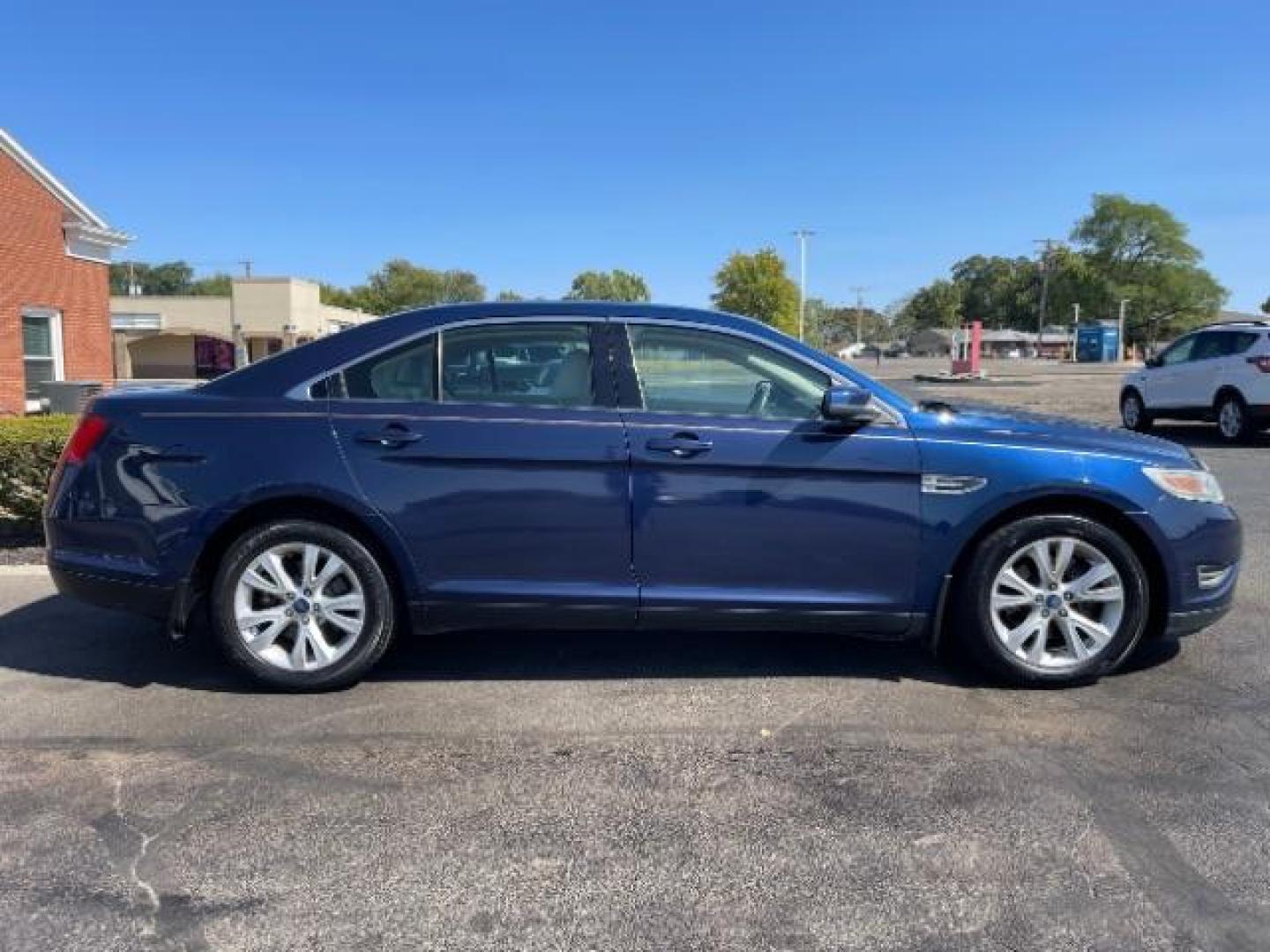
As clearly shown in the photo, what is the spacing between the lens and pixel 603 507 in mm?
4176

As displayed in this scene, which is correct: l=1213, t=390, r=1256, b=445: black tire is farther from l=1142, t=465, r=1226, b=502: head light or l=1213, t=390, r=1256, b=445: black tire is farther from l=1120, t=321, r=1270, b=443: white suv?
l=1142, t=465, r=1226, b=502: head light

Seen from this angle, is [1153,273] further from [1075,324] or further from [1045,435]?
[1045,435]

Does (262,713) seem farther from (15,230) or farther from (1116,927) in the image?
(15,230)

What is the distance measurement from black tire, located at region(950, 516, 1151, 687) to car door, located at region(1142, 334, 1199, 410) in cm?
1221

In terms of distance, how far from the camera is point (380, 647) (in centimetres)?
432

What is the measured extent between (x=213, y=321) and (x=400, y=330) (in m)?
57.9

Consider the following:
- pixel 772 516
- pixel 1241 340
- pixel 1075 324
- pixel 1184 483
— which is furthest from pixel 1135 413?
pixel 1075 324

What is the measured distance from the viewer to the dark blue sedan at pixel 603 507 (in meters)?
4.18

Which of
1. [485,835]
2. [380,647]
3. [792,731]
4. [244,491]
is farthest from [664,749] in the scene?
[244,491]

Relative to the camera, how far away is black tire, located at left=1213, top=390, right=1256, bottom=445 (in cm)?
1371

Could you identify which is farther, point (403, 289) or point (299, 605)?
point (403, 289)

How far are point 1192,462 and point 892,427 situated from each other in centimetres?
142

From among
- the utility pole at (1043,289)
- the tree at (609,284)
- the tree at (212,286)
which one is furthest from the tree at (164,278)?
the utility pole at (1043,289)

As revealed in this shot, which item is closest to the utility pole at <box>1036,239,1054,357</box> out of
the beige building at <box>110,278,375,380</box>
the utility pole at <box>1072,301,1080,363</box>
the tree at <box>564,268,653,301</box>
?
the utility pole at <box>1072,301,1080,363</box>
